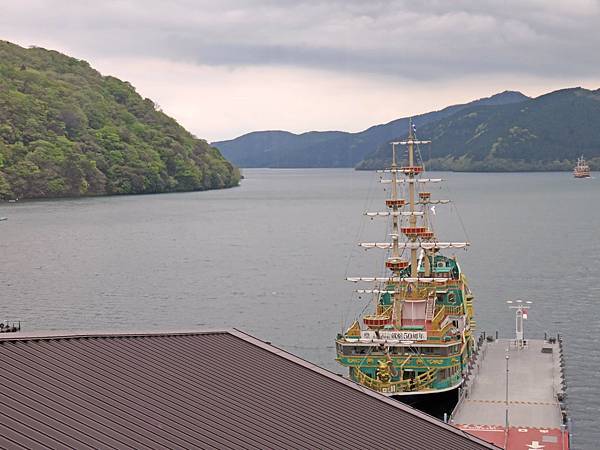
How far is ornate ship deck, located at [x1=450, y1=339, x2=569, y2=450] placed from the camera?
1736 inches

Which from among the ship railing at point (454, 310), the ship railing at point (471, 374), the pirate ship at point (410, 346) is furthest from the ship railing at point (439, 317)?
the ship railing at point (471, 374)

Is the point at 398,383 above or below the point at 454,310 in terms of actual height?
below

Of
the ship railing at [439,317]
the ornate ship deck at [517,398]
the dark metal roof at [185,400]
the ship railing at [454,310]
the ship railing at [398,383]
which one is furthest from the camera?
the ship railing at [454,310]

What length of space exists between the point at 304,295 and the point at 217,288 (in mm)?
9722

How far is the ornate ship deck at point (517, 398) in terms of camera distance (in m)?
44.1

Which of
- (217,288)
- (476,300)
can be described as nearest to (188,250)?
(217,288)

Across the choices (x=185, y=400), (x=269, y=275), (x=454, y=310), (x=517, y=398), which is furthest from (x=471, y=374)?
(x=269, y=275)

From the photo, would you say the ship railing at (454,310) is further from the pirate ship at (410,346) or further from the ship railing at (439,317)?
the ship railing at (439,317)

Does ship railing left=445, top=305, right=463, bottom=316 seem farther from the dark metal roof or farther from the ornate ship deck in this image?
the dark metal roof

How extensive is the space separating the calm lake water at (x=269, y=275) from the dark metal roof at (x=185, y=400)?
16.3 m

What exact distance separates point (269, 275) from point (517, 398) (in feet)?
174

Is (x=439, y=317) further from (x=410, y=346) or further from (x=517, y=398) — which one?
(x=517, y=398)

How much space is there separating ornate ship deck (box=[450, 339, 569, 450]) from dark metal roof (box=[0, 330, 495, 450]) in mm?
22020

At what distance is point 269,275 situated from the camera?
101062 mm
